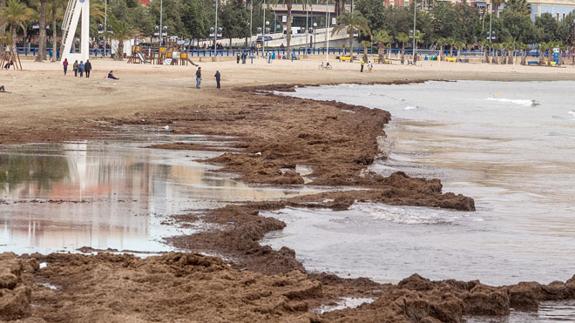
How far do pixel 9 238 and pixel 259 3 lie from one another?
470 ft

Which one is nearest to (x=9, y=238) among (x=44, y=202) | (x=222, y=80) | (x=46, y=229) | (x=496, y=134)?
(x=46, y=229)

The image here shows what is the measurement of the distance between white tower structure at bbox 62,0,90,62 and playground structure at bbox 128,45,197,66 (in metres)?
12.8

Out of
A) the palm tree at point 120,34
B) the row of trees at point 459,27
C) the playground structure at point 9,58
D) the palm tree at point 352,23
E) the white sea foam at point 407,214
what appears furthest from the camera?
the row of trees at point 459,27

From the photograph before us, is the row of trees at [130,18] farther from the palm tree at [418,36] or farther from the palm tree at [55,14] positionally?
the palm tree at [418,36]

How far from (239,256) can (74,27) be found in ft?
212

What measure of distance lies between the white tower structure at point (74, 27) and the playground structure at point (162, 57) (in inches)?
503

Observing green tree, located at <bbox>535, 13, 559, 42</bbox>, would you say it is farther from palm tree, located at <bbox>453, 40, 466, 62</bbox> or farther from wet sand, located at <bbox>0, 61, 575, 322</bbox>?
wet sand, located at <bbox>0, 61, 575, 322</bbox>

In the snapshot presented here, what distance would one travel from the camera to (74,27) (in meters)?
76.4

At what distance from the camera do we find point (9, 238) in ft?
46.9

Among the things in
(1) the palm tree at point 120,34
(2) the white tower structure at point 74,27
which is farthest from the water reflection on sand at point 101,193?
(1) the palm tree at point 120,34

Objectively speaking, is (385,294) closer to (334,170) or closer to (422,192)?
(422,192)

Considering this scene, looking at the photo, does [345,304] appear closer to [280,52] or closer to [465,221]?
[465,221]

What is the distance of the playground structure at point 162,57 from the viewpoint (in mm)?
91062

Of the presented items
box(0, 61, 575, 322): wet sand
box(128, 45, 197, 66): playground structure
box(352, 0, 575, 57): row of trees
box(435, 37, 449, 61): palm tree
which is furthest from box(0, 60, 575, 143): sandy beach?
box(352, 0, 575, 57): row of trees
